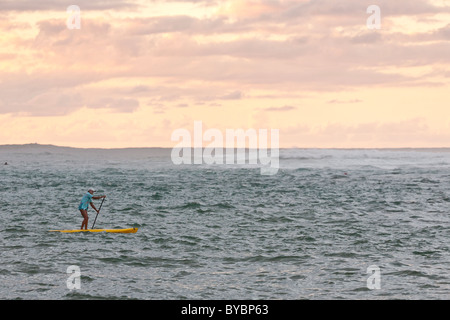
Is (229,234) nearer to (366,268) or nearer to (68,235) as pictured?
(68,235)

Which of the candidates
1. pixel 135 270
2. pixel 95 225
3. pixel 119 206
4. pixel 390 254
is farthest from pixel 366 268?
pixel 119 206

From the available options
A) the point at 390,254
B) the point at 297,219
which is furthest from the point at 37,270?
the point at 297,219

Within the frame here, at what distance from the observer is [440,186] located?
60719 mm

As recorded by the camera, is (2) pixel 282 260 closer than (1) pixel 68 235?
Yes

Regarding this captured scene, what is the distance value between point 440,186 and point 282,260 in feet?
136

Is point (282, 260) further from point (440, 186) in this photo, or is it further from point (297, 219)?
point (440, 186)

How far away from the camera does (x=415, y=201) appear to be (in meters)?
46.7
